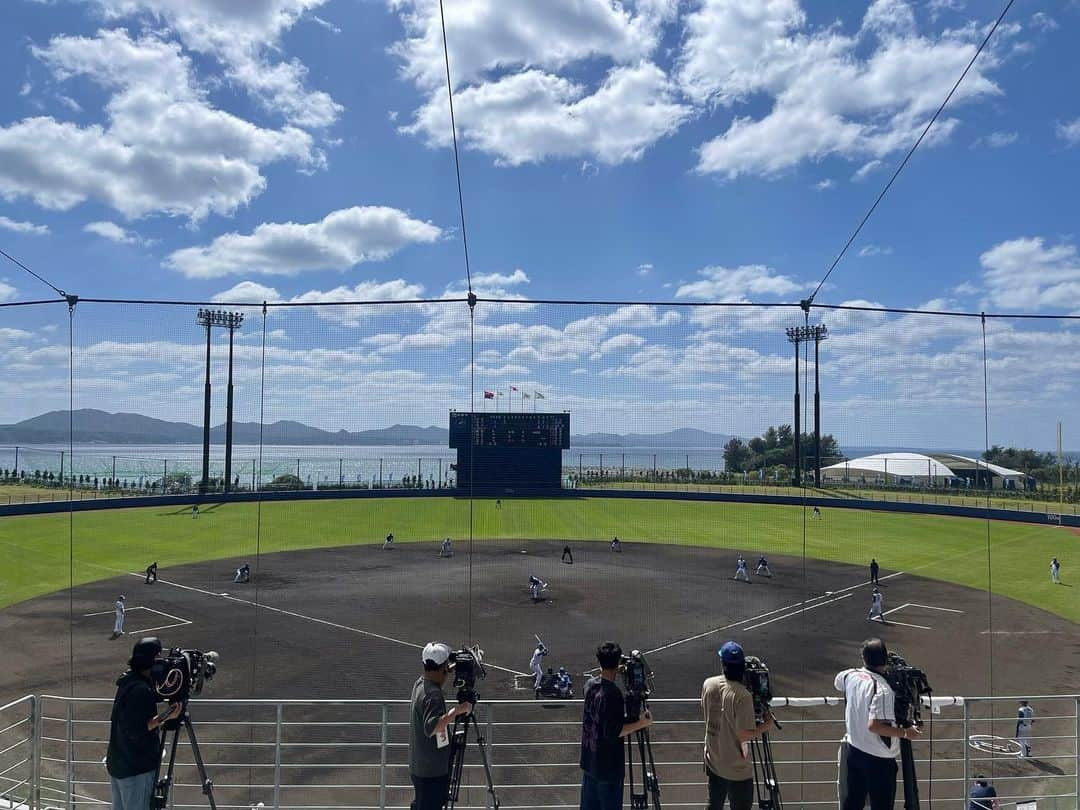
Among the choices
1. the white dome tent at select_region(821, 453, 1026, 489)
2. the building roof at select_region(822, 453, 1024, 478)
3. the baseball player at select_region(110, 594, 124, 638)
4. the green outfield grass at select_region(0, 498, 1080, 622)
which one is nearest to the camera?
the baseball player at select_region(110, 594, 124, 638)

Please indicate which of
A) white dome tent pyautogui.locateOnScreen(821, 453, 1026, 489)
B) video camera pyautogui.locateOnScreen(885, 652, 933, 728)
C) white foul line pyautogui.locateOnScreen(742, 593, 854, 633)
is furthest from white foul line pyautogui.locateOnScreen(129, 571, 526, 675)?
white dome tent pyautogui.locateOnScreen(821, 453, 1026, 489)

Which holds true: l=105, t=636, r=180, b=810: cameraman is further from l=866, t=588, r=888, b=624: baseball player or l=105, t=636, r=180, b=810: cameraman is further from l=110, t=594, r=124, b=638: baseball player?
l=866, t=588, r=888, b=624: baseball player

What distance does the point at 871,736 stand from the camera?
3.74m

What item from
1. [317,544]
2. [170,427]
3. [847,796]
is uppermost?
[170,427]

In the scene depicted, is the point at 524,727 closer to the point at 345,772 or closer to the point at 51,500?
the point at 345,772

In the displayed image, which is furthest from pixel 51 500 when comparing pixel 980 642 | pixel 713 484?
pixel 980 642

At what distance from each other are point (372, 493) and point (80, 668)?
31.3 m

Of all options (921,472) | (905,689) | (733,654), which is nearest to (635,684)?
(733,654)

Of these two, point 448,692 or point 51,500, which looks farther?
point 51,500

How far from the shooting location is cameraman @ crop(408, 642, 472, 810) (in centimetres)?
358

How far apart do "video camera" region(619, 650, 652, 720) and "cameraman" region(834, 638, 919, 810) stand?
109 centimetres

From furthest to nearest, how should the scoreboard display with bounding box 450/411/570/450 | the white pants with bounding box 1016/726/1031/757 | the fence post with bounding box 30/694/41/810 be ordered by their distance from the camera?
the scoreboard display with bounding box 450/411/570/450 → the white pants with bounding box 1016/726/1031/757 → the fence post with bounding box 30/694/41/810

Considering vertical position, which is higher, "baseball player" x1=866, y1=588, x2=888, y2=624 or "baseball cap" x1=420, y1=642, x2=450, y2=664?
"baseball cap" x1=420, y1=642, x2=450, y2=664

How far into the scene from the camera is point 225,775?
873 centimetres
